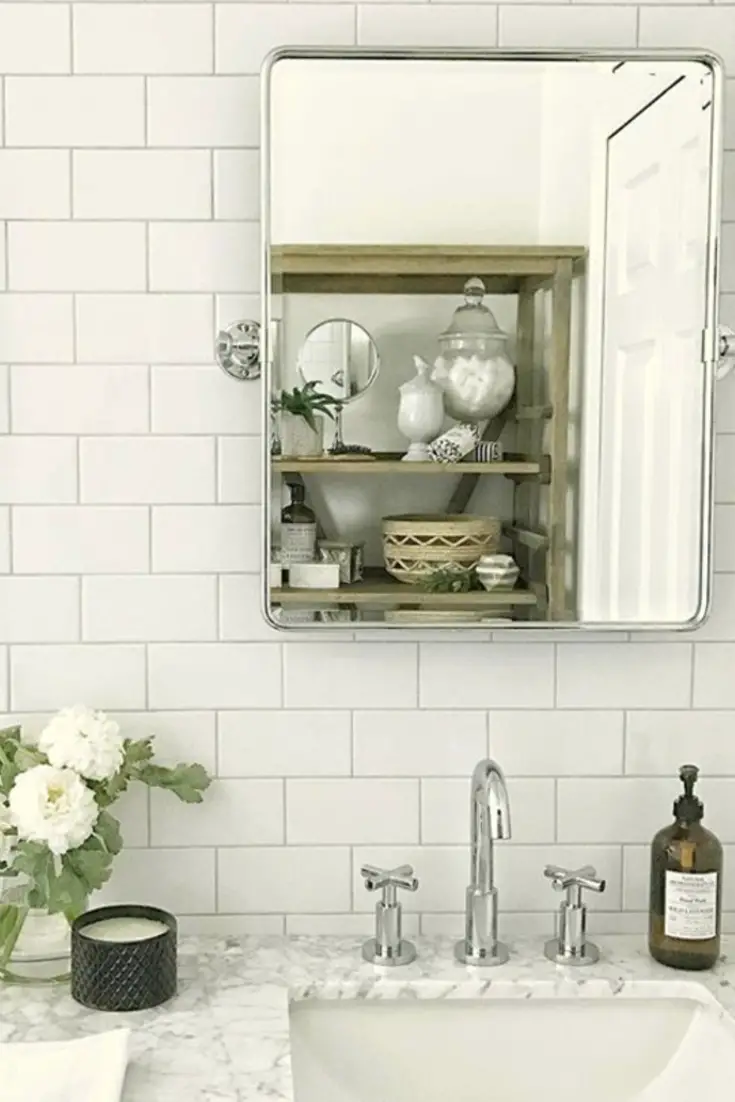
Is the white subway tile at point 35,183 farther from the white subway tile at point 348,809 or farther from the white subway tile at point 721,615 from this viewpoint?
the white subway tile at point 721,615

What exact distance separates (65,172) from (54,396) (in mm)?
258

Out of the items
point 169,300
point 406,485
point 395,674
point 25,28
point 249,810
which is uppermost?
point 25,28

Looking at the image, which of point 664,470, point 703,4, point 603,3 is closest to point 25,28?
point 603,3

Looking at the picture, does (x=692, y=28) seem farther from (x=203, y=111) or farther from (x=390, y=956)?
(x=390, y=956)

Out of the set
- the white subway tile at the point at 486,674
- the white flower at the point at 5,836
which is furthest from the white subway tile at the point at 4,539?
the white subway tile at the point at 486,674

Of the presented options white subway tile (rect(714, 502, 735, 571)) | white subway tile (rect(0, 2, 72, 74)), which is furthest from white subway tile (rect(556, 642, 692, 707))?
white subway tile (rect(0, 2, 72, 74))

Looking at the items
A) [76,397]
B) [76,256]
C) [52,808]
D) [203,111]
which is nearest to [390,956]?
[52,808]

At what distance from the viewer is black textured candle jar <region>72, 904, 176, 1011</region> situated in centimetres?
148

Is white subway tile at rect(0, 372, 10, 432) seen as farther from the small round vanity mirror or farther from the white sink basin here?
the white sink basin

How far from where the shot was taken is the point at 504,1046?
1604 mm

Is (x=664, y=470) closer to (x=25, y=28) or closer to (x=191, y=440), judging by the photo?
(x=191, y=440)

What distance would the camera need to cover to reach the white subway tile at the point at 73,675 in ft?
5.53

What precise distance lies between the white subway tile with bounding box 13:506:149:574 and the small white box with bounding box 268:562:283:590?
153 millimetres

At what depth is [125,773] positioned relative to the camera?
Answer: 5.31 ft
